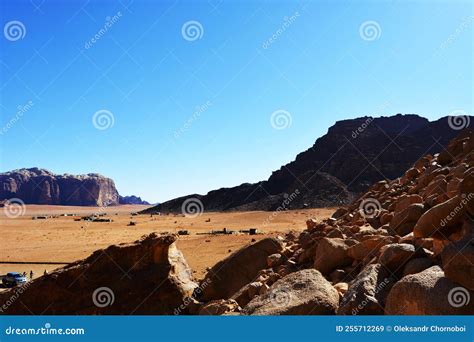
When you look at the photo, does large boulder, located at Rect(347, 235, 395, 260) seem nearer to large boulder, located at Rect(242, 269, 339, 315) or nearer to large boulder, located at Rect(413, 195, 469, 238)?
large boulder, located at Rect(413, 195, 469, 238)

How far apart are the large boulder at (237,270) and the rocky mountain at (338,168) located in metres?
59.0

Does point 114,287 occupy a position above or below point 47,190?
below

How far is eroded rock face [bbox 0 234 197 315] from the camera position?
10672mm

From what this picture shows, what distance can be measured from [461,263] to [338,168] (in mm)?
82871

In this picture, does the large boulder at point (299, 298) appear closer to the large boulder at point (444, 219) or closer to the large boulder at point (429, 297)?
the large boulder at point (429, 297)

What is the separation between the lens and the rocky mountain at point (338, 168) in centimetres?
7850

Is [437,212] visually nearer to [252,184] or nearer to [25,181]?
[252,184]

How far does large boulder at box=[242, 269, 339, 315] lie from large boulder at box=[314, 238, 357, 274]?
1.86 meters

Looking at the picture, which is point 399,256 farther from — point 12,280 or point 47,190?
point 47,190

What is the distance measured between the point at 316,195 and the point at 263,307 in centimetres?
7204

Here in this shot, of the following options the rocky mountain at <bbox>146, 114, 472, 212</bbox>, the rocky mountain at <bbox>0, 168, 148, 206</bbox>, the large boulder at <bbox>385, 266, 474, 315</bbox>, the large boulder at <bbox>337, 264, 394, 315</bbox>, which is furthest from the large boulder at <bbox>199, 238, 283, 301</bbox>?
the rocky mountain at <bbox>0, 168, 148, 206</bbox>

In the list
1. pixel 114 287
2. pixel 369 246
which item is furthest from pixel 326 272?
pixel 114 287

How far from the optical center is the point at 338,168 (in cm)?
8625

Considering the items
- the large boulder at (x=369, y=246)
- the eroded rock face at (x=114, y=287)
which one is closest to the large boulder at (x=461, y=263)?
the large boulder at (x=369, y=246)
